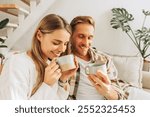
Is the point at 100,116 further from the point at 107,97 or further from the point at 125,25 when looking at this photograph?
the point at 125,25

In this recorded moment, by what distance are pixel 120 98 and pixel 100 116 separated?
0.48 ft

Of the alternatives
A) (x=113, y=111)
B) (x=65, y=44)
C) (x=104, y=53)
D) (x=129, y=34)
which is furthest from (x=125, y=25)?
(x=113, y=111)

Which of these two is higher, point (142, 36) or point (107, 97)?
point (142, 36)

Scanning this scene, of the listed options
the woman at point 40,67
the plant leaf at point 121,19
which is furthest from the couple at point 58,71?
the plant leaf at point 121,19

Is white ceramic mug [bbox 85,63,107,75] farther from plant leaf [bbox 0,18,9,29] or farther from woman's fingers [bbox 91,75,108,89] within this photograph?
plant leaf [bbox 0,18,9,29]

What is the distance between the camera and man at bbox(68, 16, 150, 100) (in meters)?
1.20

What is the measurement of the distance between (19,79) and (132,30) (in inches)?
25.8

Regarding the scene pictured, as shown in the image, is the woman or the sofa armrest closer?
the woman

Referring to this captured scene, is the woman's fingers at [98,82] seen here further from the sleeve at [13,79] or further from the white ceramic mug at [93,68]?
the sleeve at [13,79]

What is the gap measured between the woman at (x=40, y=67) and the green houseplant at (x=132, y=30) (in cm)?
27

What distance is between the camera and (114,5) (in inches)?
48.4

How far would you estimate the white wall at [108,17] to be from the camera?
1212mm

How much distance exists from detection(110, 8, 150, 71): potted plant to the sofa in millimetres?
55

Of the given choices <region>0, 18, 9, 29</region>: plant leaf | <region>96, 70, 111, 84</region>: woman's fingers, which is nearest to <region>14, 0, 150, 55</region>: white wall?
<region>96, 70, 111, 84</region>: woman's fingers
